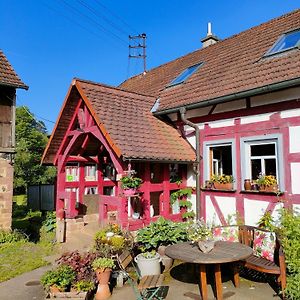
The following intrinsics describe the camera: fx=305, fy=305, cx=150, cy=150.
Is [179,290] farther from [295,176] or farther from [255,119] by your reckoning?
[255,119]

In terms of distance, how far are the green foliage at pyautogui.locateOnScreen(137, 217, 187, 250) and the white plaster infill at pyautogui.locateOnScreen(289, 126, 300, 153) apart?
3.20m

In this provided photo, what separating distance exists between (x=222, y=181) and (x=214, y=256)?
356 cm

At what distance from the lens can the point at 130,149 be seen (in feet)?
25.2

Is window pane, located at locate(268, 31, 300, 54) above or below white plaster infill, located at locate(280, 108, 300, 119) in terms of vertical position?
above

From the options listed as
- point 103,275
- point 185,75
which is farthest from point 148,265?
point 185,75

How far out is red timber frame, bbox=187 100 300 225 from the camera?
7094mm

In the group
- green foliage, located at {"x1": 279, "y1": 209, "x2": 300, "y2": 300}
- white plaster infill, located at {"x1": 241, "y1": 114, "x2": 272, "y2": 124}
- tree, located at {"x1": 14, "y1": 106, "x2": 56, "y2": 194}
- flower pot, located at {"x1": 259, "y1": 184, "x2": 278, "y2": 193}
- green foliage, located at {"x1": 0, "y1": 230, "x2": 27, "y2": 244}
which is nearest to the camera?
green foliage, located at {"x1": 279, "y1": 209, "x2": 300, "y2": 300}

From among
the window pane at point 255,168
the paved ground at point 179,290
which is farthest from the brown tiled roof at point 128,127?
the paved ground at point 179,290

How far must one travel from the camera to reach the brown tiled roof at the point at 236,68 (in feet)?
25.5

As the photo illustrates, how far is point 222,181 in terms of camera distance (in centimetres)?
839

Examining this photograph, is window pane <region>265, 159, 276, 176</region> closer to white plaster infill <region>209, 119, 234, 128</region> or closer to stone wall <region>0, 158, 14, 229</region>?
white plaster infill <region>209, 119, 234, 128</region>

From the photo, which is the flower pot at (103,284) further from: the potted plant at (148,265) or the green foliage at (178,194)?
the green foliage at (178,194)

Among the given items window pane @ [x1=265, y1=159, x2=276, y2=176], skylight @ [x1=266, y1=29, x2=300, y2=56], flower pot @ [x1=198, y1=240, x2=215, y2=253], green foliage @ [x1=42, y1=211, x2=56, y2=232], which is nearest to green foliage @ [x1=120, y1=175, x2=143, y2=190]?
flower pot @ [x1=198, y1=240, x2=215, y2=253]

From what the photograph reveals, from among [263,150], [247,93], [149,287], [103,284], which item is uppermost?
[247,93]
